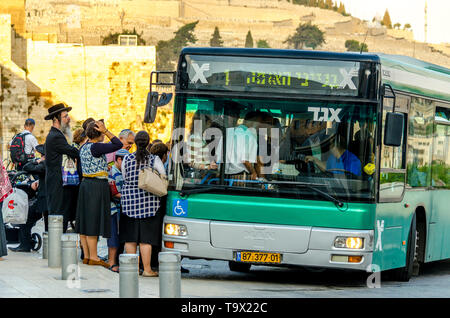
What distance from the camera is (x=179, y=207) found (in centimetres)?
1023

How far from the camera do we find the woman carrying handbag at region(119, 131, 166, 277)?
10.4m

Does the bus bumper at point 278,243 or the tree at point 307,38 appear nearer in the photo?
the bus bumper at point 278,243

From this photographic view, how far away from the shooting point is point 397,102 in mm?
10688

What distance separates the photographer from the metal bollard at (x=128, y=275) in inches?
297

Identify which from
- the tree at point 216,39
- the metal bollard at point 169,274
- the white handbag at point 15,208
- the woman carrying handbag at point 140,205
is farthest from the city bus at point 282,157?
the tree at point 216,39

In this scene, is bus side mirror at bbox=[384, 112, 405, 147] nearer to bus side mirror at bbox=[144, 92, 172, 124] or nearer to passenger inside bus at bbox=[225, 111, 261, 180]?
passenger inside bus at bbox=[225, 111, 261, 180]

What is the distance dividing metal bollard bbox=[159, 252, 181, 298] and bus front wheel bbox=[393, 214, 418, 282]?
14.4ft

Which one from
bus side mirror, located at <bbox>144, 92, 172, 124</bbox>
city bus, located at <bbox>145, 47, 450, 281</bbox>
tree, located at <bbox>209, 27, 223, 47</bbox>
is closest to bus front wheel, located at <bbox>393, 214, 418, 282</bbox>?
city bus, located at <bbox>145, 47, 450, 281</bbox>

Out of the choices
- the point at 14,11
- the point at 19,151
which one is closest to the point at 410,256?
the point at 19,151

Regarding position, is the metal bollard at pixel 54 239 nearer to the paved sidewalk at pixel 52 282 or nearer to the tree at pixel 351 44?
the paved sidewalk at pixel 52 282

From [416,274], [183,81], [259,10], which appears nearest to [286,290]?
[183,81]

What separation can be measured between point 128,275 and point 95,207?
3453 millimetres

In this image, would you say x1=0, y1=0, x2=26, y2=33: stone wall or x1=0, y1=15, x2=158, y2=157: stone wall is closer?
x1=0, y1=15, x2=158, y2=157: stone wall

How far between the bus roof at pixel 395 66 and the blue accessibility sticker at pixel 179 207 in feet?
4.74
